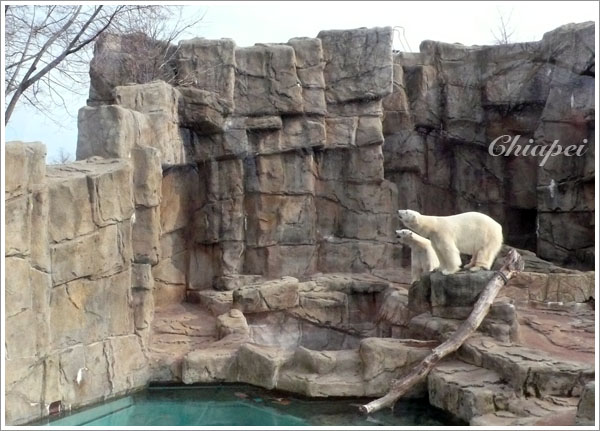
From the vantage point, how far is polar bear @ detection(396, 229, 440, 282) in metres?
8.96

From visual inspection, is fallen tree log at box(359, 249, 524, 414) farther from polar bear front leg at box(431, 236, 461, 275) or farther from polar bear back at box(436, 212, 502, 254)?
polar bear front leg at box(431, 236, 461, 275)

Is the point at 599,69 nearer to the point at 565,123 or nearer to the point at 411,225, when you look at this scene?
the point at 411,225

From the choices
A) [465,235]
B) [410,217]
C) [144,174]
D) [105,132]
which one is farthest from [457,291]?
[105,132]

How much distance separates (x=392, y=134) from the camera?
13383mm

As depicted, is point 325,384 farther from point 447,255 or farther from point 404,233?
point 404,233

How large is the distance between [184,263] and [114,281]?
403 cm

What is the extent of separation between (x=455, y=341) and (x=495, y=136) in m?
7.20

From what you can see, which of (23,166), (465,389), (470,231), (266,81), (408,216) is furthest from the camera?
(266,81)

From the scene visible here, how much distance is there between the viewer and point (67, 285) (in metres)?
6.62

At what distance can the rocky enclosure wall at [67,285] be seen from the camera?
580 centimetres

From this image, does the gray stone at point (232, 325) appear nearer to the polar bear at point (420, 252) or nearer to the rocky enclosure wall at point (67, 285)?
the rocky enclosure wall at point (67, 285)

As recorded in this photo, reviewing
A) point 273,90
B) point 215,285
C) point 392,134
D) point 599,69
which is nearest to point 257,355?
point 215,285

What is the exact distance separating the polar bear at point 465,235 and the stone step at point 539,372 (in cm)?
175

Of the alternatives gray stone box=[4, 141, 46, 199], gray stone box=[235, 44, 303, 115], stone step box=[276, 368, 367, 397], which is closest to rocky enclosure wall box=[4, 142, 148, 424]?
gray stone box=[4, 141, 46, 199]
